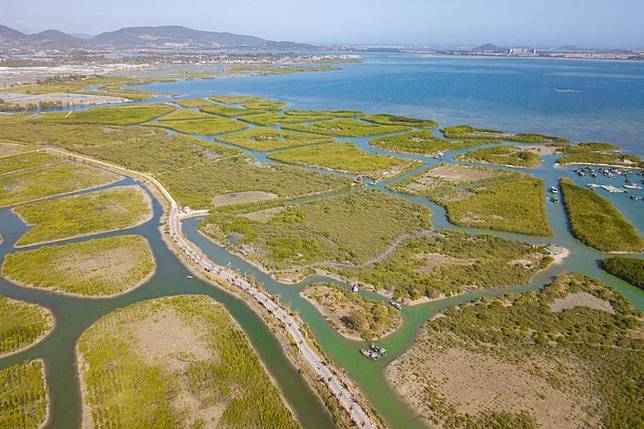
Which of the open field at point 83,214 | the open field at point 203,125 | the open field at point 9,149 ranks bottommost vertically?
the open field at point 9,149

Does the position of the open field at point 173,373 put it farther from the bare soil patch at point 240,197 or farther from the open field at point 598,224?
the open field at point 598,224

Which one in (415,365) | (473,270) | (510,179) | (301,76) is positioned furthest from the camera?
(301,76)

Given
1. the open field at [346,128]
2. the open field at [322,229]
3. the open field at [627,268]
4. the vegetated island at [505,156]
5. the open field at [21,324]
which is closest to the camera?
the open field at [21,324]

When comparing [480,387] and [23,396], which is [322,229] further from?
[23,396]

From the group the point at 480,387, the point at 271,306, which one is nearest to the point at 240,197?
the point at 271,306

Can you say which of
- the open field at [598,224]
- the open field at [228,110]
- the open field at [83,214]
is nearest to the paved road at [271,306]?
the open field at [83,214]

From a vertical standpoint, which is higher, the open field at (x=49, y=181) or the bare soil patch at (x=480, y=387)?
the bare soil patch at (x=480, y=387)

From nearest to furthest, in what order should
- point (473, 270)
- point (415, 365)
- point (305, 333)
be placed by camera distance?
point (415, 365), point (305, 333), point (473, 270)

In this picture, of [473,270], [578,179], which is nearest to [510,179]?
[578,179]

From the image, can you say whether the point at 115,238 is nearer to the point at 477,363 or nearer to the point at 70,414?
the point at 70,414
